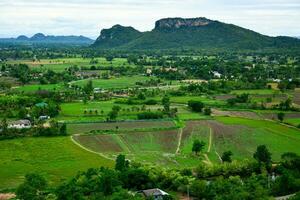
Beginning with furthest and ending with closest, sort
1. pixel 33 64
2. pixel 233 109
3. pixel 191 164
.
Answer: pixel 33 64 → pixel 233 109 → pixel 191 164

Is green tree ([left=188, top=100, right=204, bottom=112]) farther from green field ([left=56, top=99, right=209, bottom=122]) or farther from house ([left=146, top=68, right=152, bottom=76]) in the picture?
house ([left=146, top=68, right=152, bottom=76])

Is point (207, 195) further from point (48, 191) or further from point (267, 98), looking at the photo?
point (267, 98)

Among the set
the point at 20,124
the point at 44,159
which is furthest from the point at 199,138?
the point at 20,124

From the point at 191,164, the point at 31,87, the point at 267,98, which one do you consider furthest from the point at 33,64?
the point at 191,164

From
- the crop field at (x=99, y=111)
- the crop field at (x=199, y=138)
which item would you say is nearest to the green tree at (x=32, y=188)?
the crop field at (x=199, y=138)

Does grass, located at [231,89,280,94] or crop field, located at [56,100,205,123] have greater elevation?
grass, located at [231,89,280,94]

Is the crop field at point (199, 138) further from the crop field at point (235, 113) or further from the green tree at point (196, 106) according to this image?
the green tree at point (196, 106)

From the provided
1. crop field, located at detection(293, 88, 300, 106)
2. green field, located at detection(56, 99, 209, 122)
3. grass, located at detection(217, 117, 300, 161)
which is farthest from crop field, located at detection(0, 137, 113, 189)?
crop field, located at detection(293, 88, 300, 106)

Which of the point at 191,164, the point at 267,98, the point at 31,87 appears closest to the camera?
the point at 191,164
